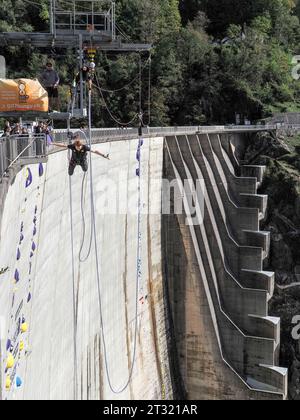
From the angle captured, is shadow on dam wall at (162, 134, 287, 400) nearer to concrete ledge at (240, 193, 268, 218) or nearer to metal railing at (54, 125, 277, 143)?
metal railing at (54, 125, 277, 143)

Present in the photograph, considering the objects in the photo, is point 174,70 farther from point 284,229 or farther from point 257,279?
point 257,279

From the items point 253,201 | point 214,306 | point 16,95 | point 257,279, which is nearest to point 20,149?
point 16,95

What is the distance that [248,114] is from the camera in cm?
5253

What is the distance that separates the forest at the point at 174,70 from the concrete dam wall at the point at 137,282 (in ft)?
49.6

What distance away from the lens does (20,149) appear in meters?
9.74

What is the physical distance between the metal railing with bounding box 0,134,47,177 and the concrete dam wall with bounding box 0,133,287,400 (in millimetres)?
271

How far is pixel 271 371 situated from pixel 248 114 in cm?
3333

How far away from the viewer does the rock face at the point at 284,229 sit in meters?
31.8

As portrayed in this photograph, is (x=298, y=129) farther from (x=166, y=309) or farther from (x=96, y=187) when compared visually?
(x=96, y=187)

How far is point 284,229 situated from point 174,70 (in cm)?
2293

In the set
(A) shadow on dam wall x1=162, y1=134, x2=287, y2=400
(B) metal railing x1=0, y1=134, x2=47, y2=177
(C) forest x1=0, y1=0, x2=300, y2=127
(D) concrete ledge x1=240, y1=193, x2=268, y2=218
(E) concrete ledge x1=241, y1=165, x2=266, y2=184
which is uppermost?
(C) forest x1=0, y1=0, x2=300, y2=127

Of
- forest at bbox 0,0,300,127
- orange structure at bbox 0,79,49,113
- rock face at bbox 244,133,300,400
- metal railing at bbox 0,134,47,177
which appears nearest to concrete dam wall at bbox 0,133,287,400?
metal railing at bbox 0,134,47,177

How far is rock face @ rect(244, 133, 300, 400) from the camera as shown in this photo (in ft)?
104
